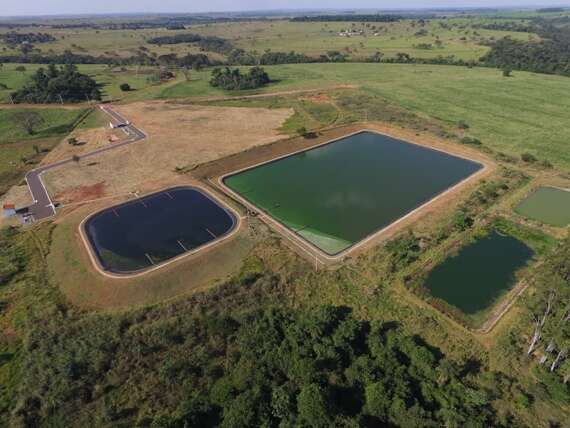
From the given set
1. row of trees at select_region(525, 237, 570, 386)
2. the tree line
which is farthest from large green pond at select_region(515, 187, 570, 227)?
the tree line

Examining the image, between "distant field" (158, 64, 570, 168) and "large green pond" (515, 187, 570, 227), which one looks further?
"distant field" (158, 64, 570, 168)

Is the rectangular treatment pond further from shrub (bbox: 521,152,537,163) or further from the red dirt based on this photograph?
shrub (bbox: 521,152,537,163)

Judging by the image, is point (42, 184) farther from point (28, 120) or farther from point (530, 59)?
point (530, 59)

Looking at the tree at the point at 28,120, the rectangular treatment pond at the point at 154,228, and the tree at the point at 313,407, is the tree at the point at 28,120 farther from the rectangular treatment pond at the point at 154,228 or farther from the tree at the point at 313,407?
the tree at the point at 313,407

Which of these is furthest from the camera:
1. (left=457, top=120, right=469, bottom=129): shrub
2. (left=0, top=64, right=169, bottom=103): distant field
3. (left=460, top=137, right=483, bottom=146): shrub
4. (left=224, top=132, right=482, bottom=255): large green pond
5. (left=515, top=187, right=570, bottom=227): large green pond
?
(left=0, top=64, right=169, bottom=103): distant field

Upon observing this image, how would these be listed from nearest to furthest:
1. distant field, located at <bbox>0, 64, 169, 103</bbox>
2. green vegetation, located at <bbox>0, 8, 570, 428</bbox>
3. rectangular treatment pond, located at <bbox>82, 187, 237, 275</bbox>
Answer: green vegetation, located at <bbox>0, 8, 570, 428</bbox> → rectangular treatment pond, located at <bbox>82, 187, 237, 275</bbox> → distant field, located at <bbox>0, 64, 169, 103</bbox>

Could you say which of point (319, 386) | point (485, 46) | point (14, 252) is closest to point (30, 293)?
point (14, 252)
